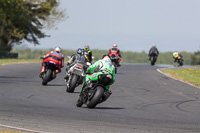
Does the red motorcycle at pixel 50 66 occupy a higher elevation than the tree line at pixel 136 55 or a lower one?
higher

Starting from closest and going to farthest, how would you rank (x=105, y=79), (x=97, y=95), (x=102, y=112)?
(x=102, y=112), (x=97, y=95), (x=105, y=79)

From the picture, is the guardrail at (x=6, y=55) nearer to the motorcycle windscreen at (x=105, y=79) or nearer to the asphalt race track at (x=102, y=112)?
the asphalt race track at (x=102, y=112)

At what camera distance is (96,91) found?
12492 millimetres

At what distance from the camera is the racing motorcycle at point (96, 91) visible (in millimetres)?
12453

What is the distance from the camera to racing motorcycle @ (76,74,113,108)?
1245cm

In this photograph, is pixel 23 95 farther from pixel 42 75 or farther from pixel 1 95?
pixel 42 75

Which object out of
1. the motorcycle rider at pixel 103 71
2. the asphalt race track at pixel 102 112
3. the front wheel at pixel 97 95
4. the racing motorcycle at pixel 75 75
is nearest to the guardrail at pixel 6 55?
the asphalt race track at pixel 102 112

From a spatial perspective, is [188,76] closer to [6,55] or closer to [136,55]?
[6,55]

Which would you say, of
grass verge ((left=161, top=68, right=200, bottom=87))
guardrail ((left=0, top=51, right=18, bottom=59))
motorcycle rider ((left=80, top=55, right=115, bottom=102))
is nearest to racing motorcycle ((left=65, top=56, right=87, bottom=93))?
motorcycle rider ((left=80, top=55, right=115, bottom=102))

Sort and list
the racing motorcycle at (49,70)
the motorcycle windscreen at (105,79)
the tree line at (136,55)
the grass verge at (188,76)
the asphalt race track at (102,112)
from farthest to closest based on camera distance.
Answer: the tree line at (136,55)
the grass verge at (188,76)
the racing motorcycle at (49,70)
the motorcycle windscreen at (105,79)
the asphalt race track at (102,112)

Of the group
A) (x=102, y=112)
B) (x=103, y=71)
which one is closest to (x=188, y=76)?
(x=103, y=71)

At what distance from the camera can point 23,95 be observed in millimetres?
16000

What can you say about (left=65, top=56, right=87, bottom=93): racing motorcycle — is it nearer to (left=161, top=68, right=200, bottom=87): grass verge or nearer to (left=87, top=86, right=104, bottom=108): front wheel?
(left=87, top=86, right=104, bottom=108): front wheel

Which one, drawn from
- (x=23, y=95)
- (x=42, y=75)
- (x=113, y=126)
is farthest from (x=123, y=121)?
(x=42, y=75)
